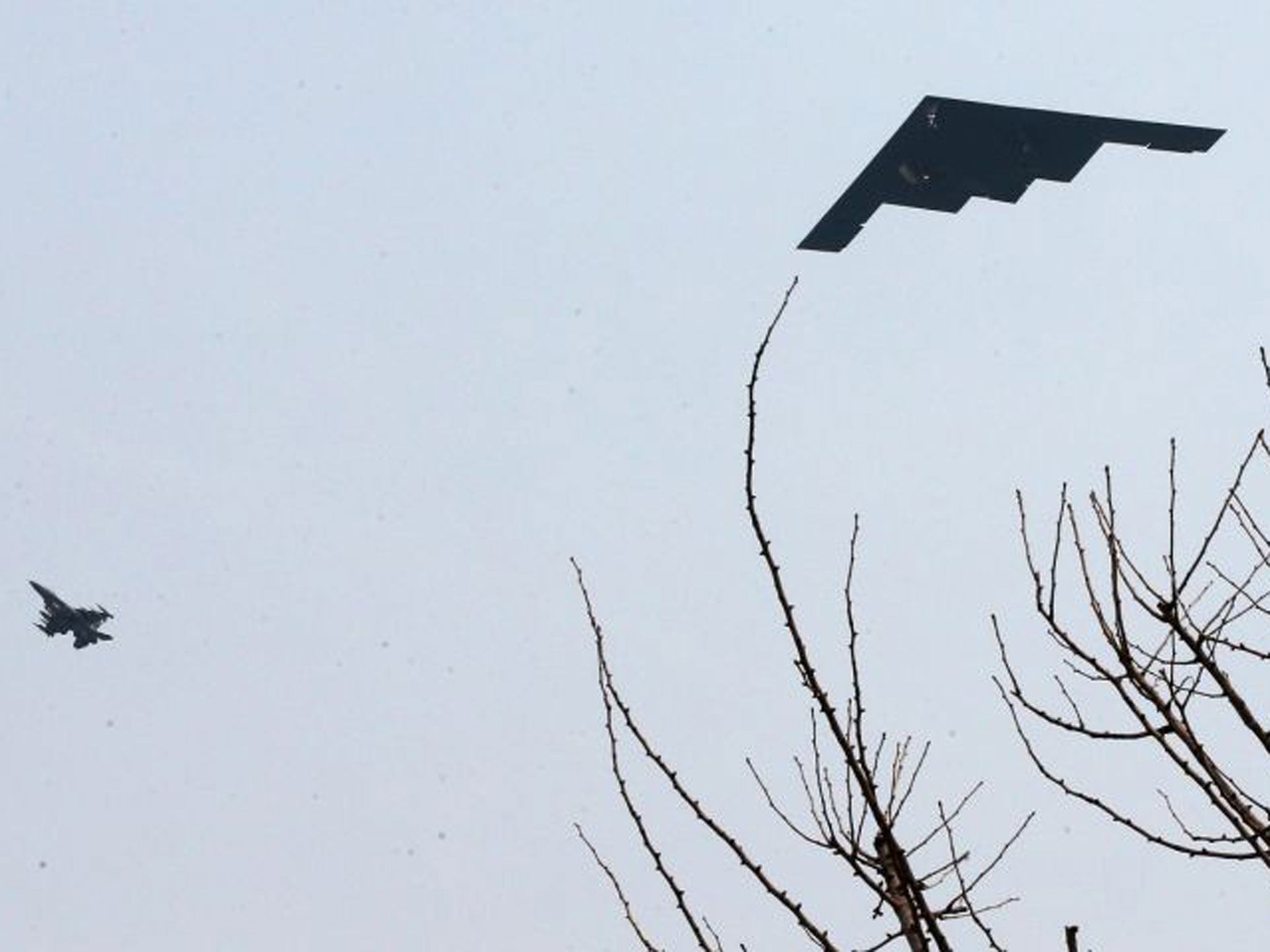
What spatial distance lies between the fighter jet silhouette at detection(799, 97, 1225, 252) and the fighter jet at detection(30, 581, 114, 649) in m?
20.4

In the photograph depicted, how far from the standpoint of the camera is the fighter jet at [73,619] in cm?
3131

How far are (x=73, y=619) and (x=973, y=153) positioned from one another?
22262mm

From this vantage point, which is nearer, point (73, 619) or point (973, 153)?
point (973, 153)

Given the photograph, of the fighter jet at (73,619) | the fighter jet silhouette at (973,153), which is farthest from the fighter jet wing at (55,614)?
the fighter jet silhouette at (973,153)

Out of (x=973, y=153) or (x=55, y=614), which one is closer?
(x=973, y=153)

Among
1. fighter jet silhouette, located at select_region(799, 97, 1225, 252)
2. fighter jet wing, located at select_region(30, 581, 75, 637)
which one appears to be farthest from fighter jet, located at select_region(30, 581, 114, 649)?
fighter jet silhouette, located at select_region(799, 97, 1225, 252)

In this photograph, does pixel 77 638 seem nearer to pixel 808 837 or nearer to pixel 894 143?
pixel 894 143

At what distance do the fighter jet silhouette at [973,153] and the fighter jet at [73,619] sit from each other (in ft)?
66.8

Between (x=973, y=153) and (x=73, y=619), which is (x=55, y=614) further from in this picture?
(x=973, y=153)

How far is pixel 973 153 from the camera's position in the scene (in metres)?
16.1

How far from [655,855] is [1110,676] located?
4.25 ft

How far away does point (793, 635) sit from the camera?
12.5 ft

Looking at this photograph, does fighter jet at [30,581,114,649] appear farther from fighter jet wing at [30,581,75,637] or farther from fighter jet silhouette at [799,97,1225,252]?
fighter jet silhouette at [799,97,1225,252]

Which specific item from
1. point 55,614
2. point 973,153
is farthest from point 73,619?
point 973,153
